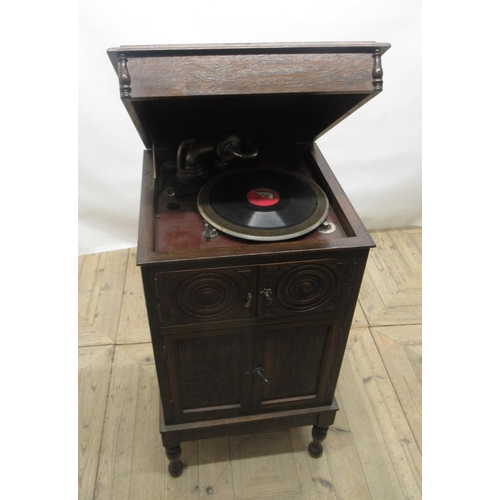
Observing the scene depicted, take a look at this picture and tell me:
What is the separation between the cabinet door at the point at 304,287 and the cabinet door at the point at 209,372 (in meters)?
0.11

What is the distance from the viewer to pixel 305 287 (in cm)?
106

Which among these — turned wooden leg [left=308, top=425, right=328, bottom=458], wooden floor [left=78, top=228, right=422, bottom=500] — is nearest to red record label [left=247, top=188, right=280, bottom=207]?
turned wooden leg [left=308, top=425, right=328, bottom=458]

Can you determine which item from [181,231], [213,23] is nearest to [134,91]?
[181,231]

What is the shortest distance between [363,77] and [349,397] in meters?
1.20

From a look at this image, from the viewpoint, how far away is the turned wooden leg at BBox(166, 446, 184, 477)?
1.38 metres

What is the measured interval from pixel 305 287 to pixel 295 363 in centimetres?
29

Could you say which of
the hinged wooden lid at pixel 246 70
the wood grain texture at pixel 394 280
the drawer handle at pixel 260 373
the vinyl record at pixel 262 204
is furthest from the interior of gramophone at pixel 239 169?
the wood grain texture at pixel 394 280

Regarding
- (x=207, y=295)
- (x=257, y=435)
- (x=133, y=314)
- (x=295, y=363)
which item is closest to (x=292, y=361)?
(x=295, y=363)

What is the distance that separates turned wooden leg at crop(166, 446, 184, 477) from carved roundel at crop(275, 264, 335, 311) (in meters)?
0.63

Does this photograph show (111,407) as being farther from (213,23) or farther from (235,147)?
(213,23)

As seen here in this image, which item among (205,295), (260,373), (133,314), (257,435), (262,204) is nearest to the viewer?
(205,295)

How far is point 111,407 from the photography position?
165 cm

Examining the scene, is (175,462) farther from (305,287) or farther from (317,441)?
(305,287)

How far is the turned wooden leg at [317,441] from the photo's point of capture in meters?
1.43
